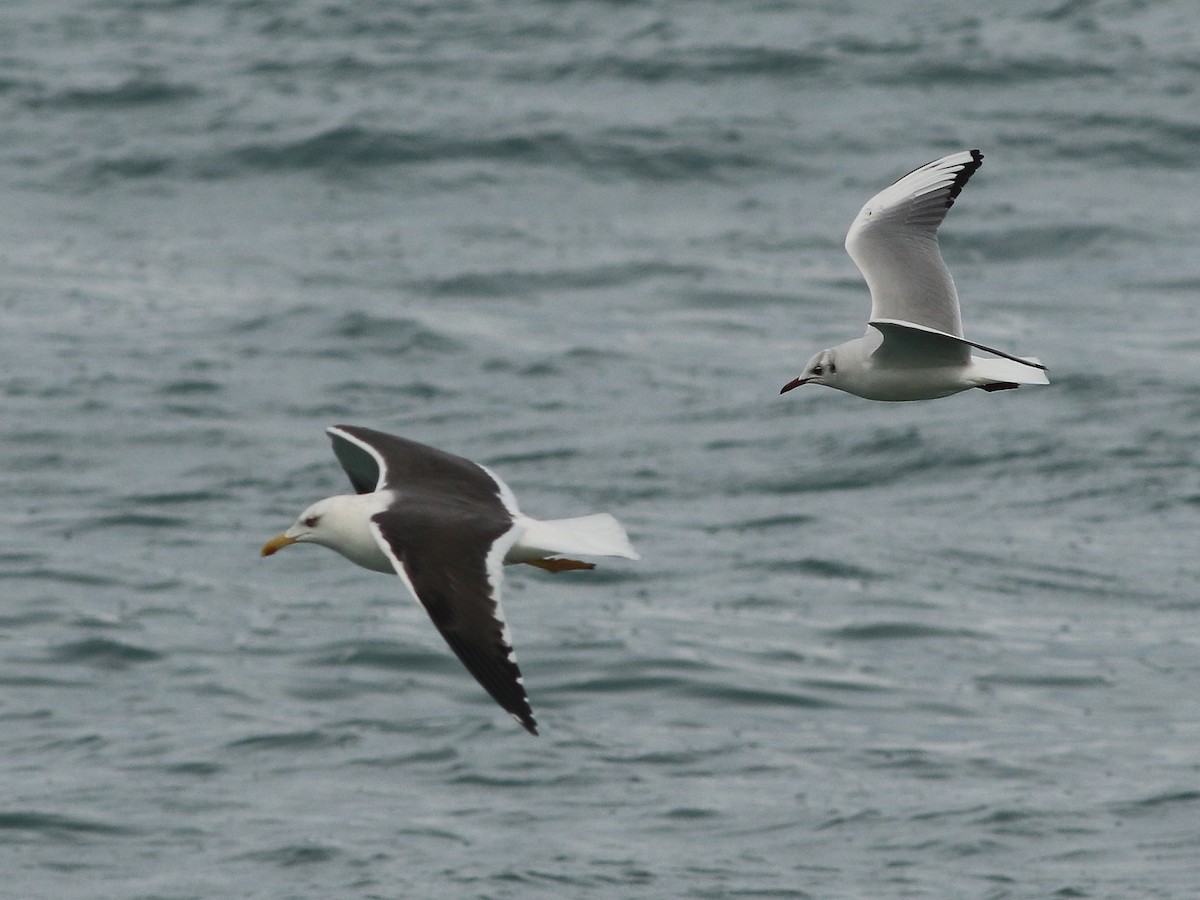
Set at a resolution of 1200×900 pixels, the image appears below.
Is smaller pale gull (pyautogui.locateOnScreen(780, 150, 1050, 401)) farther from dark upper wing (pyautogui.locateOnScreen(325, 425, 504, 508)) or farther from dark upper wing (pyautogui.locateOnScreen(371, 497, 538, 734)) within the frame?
dark upper wing (pyautogui.locateOnScreen(371, 497, 538, 734))

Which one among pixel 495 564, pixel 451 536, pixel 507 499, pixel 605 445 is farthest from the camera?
pixel 605 445

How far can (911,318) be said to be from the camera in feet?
30.2

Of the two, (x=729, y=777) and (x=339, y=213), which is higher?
(x=339, y=213)

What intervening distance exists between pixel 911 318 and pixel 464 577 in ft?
9.27

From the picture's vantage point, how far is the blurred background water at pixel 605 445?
568 inches

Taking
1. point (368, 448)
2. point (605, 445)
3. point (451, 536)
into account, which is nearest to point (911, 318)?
point (368, 448)

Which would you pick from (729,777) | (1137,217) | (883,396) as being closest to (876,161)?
(1137,217)

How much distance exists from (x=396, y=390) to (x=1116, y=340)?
21.7 feet

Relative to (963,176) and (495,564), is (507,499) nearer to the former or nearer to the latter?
(495,564)

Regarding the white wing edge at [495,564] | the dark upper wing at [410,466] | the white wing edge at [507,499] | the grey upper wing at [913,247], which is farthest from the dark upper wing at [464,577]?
the grey upper wing at [913,247]

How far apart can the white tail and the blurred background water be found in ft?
19.7

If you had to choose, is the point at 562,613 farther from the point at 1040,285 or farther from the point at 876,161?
the point at 876,161

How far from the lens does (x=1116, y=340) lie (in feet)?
69.5

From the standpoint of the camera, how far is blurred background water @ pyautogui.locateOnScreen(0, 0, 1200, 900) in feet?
47.3
